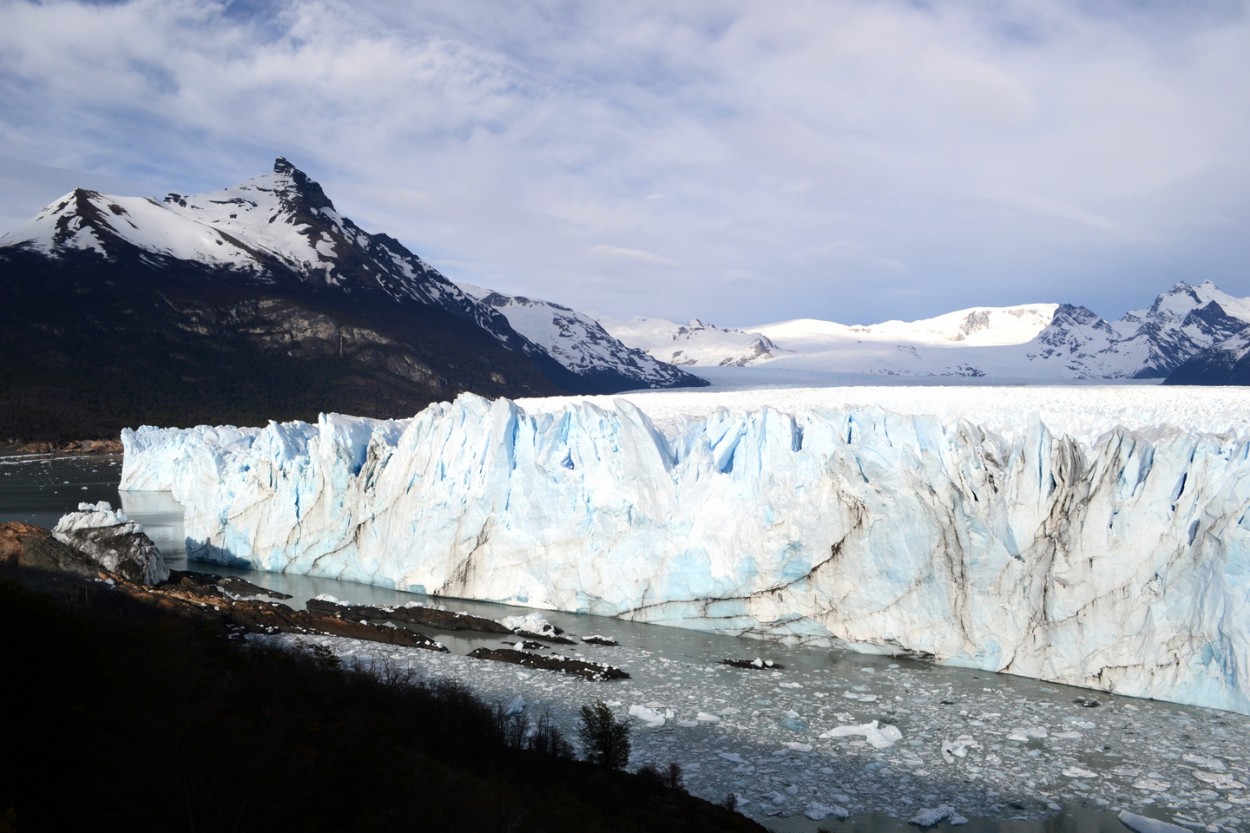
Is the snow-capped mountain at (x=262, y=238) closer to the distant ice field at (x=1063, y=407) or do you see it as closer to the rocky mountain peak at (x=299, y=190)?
the rocky mountain peak at (x=299, y=190)

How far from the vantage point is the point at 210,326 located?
71.9 m

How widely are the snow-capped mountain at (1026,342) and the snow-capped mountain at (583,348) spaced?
18382mm

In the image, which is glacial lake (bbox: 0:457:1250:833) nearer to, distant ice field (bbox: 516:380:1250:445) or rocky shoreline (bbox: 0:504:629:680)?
rocky shoreline (bbox: 0:504:629:680)

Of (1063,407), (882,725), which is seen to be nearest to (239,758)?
(882,725)

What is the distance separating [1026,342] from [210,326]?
441 feet

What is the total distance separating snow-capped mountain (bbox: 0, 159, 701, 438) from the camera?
60.0 m

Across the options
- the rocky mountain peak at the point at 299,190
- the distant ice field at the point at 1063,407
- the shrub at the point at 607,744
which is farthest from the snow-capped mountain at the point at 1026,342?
the shrub at the point at 607,744

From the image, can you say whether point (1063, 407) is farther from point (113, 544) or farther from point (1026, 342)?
point (1026, 342)

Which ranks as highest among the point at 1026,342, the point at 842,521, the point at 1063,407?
the point at 1026,342

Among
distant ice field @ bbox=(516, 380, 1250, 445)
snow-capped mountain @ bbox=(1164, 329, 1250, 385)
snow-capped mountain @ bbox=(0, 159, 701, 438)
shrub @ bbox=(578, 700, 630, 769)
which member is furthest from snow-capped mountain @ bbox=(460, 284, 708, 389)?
shrub @ bbox=(578, 700, 630, 769)

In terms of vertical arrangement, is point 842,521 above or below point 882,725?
above

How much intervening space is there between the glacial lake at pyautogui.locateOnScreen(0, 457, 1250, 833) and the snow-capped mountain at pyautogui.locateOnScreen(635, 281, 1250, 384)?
265 ft

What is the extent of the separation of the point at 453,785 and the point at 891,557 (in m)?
10.1

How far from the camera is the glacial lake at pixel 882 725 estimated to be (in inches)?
373
